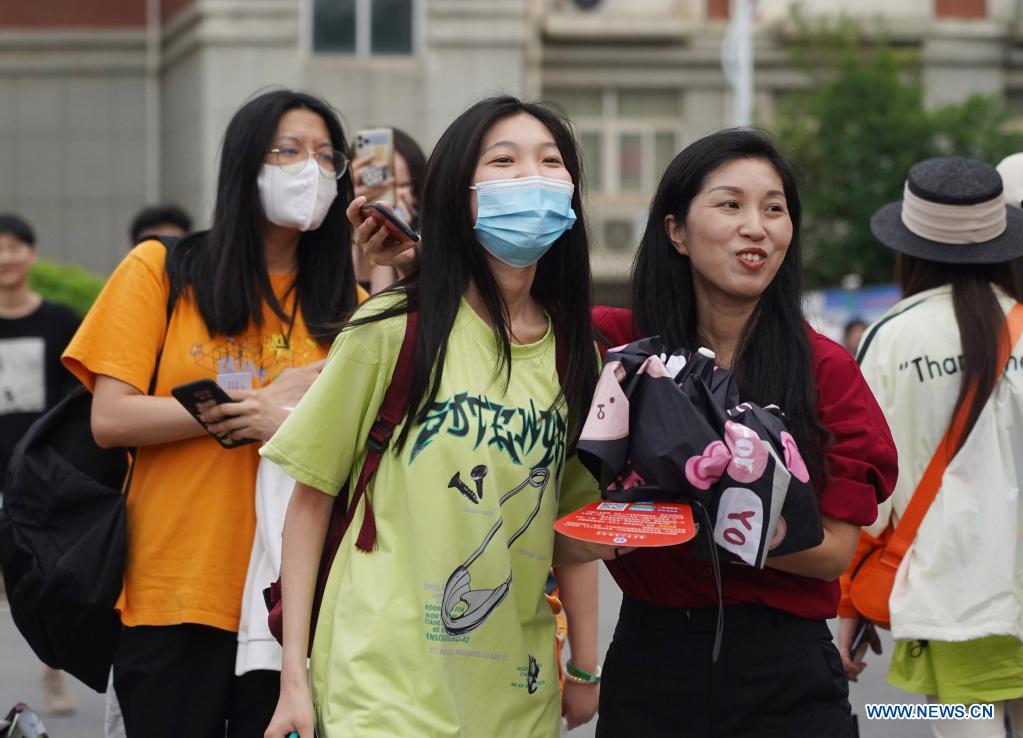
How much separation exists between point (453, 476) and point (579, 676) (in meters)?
0.69

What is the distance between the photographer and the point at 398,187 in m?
5.32

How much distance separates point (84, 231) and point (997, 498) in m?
23.6

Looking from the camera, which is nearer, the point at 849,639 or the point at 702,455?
the point at 702,455

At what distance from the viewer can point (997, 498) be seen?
416 cm

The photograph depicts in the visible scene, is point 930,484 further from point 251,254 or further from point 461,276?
point 251,254

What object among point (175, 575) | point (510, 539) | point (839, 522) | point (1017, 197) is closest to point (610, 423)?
point (510, 539)

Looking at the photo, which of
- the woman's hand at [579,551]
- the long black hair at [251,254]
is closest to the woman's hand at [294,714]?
the woman's hand at [579,551]

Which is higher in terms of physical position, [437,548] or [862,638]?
[437,548]

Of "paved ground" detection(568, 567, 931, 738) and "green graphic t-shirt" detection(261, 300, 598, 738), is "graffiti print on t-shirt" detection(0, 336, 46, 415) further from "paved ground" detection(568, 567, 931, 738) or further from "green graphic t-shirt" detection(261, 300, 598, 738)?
"green graphic t-shirt" detection(261, 300, 598, 738)

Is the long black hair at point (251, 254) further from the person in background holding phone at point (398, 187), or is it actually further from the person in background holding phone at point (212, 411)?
the person in background holding phone at point (398, 187)

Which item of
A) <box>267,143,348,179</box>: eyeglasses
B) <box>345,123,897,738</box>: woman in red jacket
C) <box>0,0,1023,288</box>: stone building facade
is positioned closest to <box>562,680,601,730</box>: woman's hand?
<box>345,123,897,738</box>: woman in red jacket

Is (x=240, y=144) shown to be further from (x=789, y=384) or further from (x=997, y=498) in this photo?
(x=997, y=498)

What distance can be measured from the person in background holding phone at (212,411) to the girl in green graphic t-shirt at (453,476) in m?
0.80

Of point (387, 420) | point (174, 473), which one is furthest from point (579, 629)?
point (174, 473)
